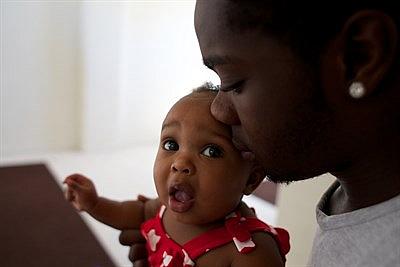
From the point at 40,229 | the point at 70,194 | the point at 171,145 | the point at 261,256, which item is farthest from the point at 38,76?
the point at 261,256

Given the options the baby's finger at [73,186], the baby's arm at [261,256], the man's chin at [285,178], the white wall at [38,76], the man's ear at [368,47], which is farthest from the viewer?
the white wall at [38,76]

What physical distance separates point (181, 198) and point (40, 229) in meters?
1.28

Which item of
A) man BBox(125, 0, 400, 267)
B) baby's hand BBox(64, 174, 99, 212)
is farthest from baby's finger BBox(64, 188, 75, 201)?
man BBox(125, 0, 400, 267)

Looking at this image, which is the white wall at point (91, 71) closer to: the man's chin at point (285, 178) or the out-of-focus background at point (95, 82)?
the out-of-focus background at point (95, 82)

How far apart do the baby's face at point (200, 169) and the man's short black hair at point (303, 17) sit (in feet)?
0.91

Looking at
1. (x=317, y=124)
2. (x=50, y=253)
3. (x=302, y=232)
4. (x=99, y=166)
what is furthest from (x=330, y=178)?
(x=99, y=166)

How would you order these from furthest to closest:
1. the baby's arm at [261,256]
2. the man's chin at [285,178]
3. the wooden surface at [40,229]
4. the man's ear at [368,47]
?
the wooden surface at [40,229], the baby's arm at [261,256], the man's chin at [285,178], the man's ear at [368,47]

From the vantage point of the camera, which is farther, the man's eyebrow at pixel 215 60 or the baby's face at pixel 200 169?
the baby's face at pixel 200 169

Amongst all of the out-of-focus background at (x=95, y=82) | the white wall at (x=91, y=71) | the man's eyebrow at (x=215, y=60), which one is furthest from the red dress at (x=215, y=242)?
the white wall at (x=91, y=71)

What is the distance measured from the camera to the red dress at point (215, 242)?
74cm

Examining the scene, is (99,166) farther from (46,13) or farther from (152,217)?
(152,217)

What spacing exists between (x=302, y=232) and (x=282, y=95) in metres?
0.69

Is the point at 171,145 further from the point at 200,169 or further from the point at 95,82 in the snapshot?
the point at 95,82

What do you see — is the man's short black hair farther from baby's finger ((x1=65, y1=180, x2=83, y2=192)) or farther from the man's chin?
baby's finger ((x1=65, y1=180, x2=83, y2=192))
